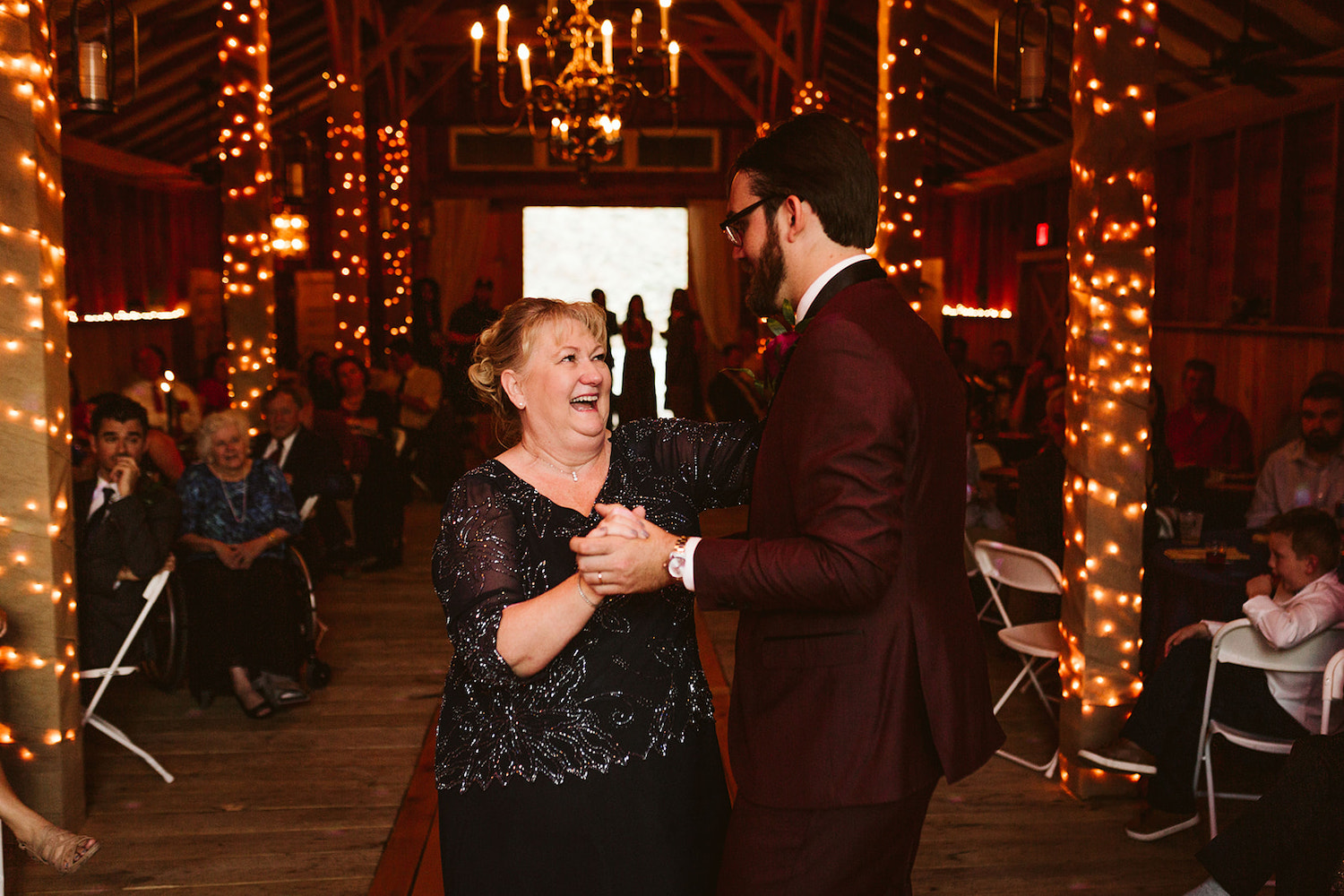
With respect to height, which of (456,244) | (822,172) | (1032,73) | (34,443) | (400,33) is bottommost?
(34,443)

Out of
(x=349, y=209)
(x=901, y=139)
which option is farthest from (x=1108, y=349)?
(x=349, y=209)

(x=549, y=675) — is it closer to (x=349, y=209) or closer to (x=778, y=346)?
(x=778, y=346)

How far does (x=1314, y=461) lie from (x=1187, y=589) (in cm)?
174

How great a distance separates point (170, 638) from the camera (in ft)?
14.5

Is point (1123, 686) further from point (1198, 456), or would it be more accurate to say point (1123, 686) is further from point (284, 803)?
point (1198, 456)

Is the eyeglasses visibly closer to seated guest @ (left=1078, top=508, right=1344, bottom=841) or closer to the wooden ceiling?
seated guest @ (left=1078, top=508, right=1344, bottom=841)

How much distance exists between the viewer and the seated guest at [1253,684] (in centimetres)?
328

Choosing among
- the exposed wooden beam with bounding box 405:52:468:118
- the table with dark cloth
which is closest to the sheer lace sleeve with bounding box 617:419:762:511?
the table with dark cloth

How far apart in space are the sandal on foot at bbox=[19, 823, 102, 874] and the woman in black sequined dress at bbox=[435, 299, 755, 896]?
1045 mm

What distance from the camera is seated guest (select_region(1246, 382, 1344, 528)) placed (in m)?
5.14

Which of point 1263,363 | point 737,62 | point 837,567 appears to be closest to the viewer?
point 837,567

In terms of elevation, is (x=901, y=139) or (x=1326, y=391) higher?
(x=901, y=139)

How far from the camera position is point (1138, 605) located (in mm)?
3719

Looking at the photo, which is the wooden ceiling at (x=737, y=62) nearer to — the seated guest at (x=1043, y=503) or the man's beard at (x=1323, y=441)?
the man's beard at (x=1323, y=441)
